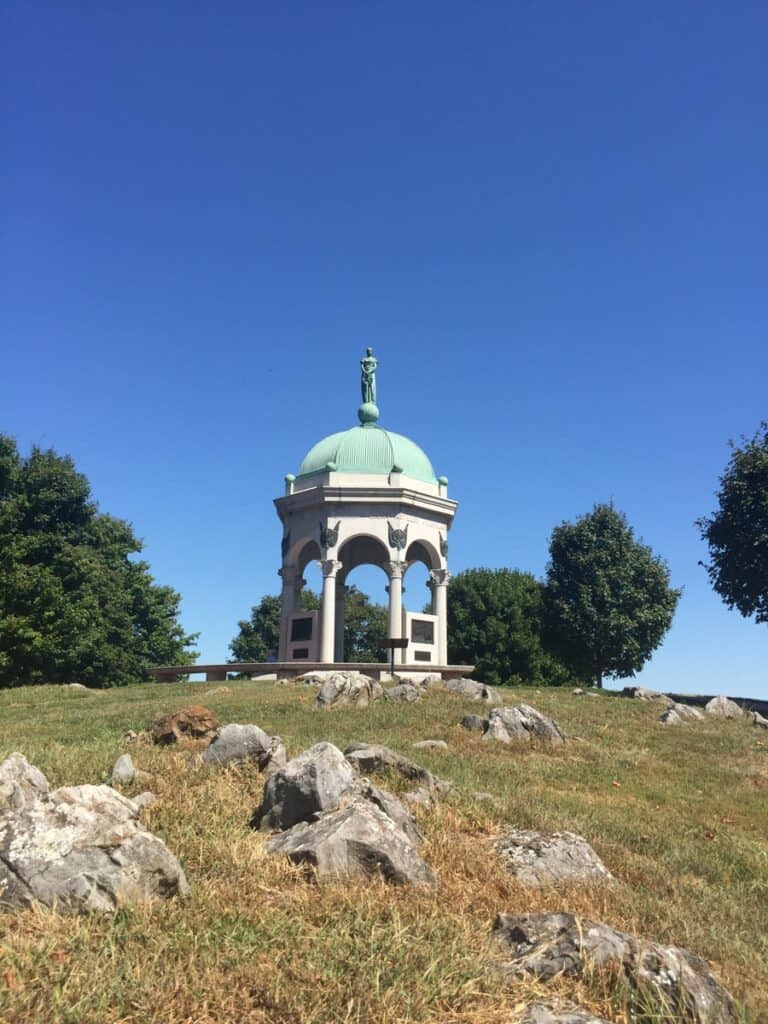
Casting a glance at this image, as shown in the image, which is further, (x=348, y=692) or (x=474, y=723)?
(x=348, y=692)

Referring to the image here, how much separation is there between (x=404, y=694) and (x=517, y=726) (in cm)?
691

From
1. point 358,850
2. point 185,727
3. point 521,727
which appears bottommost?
point 358,850

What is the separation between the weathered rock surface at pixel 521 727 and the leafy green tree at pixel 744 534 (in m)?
27.7

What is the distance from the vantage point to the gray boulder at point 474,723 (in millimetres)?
19422

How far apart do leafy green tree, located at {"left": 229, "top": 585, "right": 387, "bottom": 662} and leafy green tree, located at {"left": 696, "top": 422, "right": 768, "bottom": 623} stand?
133ft

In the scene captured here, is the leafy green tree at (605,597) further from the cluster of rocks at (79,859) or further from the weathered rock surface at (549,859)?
the cluster of rocks at (79,859)

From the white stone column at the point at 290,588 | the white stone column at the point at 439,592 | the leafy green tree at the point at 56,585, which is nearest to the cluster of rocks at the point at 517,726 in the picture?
the white stone column at the point at 439,592

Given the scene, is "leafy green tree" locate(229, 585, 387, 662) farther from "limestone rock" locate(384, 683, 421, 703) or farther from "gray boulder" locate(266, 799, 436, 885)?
"gray boulder" locate(266, 799, 436, 885)

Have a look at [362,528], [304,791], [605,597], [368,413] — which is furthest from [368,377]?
[304,791]

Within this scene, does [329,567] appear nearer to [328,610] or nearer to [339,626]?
[328,610]

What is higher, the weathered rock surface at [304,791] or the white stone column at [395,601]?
the white stone column at [395,601]

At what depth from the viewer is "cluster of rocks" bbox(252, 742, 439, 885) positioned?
24.0 ft

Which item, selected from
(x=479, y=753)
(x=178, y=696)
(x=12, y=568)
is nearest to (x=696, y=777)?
(x=479, y=753)

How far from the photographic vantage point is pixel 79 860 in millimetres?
6414
